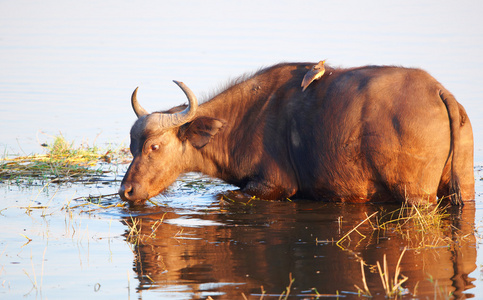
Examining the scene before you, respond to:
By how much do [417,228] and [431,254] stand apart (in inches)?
36.9

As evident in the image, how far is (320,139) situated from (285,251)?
2.25 meters

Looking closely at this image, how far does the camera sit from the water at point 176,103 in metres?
6.10

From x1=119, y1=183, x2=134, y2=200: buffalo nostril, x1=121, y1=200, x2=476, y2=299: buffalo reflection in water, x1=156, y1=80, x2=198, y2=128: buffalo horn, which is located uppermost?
x1=156, y1=80, x2=198, y2=128: buffalo horn

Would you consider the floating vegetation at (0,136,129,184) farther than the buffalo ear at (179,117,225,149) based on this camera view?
Yes

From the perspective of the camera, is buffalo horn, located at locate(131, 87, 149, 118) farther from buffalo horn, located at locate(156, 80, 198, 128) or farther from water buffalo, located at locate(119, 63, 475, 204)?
buffalo horn, located at locate(156, 80, 198, 128)

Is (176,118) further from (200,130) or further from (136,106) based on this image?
(136,106)

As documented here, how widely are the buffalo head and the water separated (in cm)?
28

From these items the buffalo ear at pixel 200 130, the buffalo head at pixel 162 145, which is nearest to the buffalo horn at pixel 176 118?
the buffalo head at pixel 162 145

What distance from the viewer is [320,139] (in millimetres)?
8680

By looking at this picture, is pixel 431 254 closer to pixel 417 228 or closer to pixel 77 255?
pixel 417 228

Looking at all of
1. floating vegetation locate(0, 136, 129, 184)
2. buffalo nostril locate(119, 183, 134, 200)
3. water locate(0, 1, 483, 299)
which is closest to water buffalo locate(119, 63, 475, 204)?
buffalo nostril locate(119, 183, 134, 200)

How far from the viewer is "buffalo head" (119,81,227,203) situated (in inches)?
354

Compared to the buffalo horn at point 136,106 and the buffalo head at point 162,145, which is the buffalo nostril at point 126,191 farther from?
the buffalo horn at point 136,106

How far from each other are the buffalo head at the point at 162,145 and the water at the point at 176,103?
0.28 m
